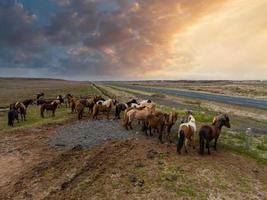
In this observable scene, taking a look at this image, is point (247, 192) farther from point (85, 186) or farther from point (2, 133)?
point (2, 133)

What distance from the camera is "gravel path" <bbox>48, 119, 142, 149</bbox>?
60.2 feet

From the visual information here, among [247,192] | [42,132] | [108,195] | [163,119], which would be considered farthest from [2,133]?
[247,192]

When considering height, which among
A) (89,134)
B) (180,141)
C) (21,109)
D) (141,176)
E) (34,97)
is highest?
(180,141)

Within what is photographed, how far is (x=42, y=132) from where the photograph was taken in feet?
72.5

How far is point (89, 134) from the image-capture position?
20.3 metres

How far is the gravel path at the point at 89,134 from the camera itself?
60.2 ft

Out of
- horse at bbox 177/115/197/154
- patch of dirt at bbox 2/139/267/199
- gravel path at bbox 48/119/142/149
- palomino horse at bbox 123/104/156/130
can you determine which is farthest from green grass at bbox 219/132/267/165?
gravel path at bbox 48/119/142/149

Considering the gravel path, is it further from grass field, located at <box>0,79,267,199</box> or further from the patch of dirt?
the patch of dirt

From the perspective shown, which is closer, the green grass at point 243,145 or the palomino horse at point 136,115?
the green grass at point 243,145

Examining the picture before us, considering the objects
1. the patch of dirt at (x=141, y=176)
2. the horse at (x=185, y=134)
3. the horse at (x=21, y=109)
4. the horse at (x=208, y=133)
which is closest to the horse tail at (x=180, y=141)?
the horse at (x=185, y=134)

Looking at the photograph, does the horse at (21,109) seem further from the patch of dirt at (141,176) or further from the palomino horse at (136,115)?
the patch of dirt at (141,176)

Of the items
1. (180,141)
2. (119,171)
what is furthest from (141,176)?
(180,141)

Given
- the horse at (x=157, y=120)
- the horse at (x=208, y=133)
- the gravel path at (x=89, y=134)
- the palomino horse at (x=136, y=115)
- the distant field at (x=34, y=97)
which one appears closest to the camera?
the horse at (x=208, y=133)

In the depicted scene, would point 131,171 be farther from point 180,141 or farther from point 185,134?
point 185,134
